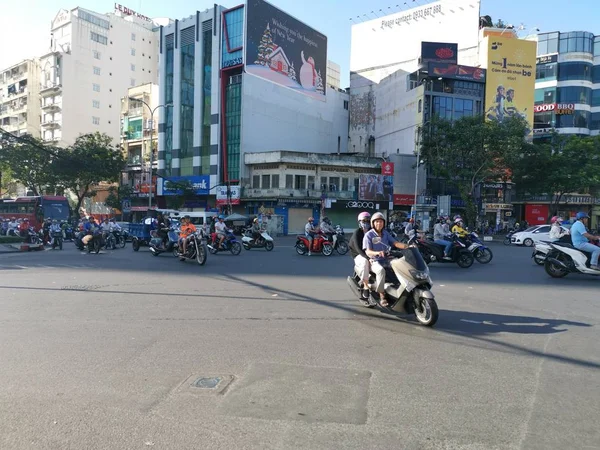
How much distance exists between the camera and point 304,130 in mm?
56125

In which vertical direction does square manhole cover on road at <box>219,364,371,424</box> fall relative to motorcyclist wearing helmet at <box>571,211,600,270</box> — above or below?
below

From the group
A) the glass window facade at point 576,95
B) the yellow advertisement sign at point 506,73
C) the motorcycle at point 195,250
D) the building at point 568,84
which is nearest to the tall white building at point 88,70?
the yellow advertisement sign at point 506,73

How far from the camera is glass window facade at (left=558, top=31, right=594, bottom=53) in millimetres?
48656

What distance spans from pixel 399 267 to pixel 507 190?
4865cm

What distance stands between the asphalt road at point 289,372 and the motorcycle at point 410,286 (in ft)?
0.70

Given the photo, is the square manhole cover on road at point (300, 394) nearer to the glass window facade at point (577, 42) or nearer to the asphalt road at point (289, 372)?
the asphalt road at point (289, 372)

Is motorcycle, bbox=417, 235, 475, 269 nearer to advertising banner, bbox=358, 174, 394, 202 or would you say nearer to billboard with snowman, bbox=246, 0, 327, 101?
advertising banner, bbox=358, 174, 394, 202

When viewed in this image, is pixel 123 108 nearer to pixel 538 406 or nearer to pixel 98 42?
pixel 98 42

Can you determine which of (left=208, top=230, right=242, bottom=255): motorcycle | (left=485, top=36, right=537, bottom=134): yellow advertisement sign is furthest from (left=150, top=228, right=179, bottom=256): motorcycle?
(left=485, top=36, right=537, bottom=134): yellow advertisement sign

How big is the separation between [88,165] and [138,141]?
51.5 feet

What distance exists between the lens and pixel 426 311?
6.12 meters

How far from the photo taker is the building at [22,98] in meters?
70.6

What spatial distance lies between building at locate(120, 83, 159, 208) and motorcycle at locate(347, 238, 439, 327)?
52.5 m

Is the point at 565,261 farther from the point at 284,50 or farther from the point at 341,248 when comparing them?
the point at 284,50
